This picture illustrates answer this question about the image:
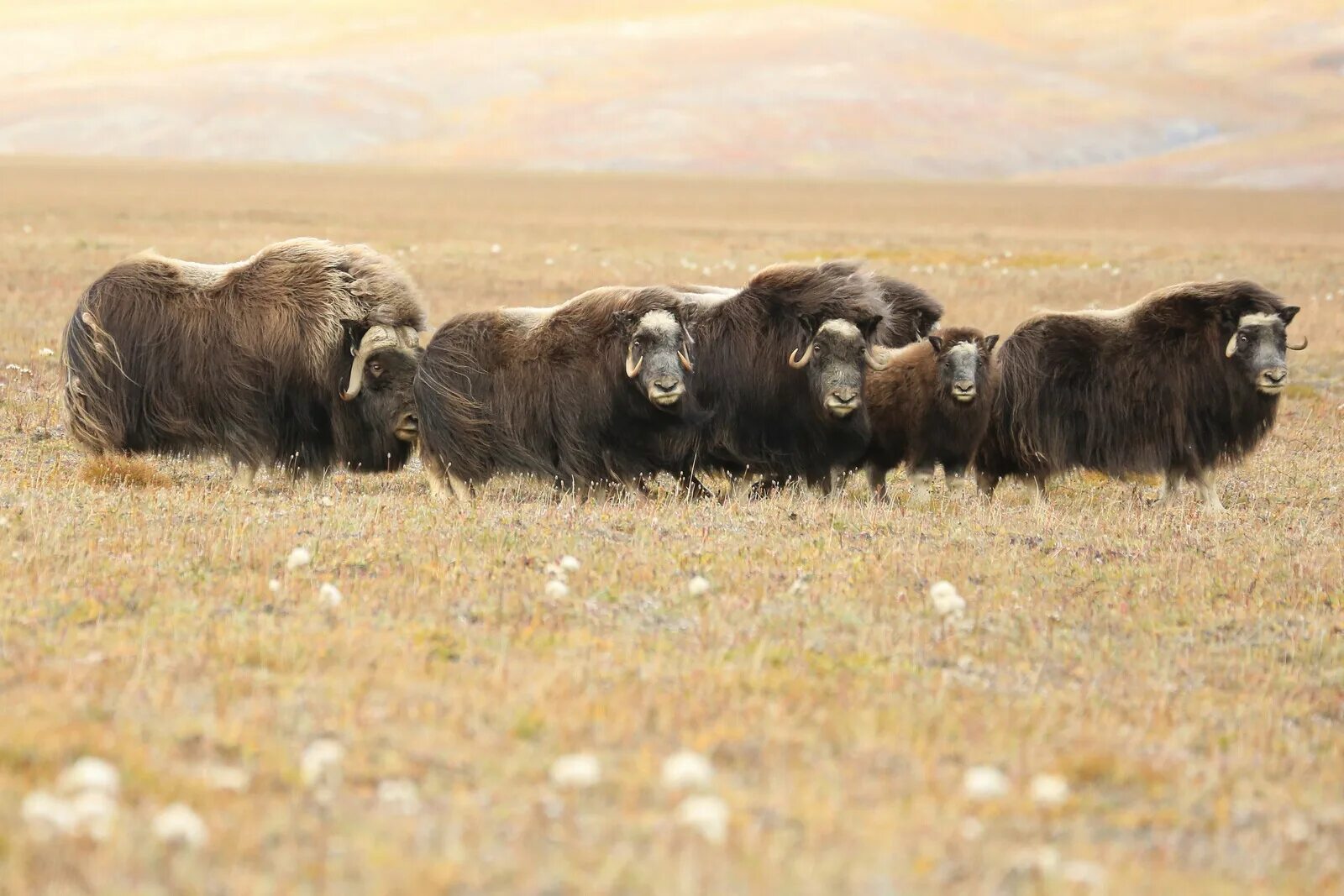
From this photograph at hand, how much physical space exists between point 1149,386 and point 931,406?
1.56 metres

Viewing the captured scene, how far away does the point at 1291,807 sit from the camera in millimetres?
4480

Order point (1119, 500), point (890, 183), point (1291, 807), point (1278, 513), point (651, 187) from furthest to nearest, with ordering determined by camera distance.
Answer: point (890, 183)
point (651, 187)
point (1119, 500)
point (1278, 513)
point (1291, 807)

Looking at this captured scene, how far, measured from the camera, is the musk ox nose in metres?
9.87

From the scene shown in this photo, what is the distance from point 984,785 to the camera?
396cm

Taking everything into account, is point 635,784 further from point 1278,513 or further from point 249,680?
point 1278,513

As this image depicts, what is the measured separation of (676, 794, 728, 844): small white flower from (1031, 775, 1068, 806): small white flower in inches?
34.0

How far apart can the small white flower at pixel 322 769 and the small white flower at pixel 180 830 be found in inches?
15.9

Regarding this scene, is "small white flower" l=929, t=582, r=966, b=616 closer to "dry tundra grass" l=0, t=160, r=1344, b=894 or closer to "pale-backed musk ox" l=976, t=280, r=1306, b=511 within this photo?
"dry tundra grass" l=0, t=160, r=1344, b=894

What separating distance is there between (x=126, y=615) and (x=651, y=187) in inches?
3526

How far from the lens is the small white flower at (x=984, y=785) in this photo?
13.0 feet

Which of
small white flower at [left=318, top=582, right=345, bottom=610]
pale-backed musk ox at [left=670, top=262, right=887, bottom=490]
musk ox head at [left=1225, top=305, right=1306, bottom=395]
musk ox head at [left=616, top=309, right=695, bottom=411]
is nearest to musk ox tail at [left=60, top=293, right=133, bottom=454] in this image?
musk ox head at [left=616, top=309, right=695, bottom=411]

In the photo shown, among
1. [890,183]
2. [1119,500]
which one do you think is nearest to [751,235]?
[1119,500]

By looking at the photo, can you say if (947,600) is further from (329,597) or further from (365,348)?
(365,348)

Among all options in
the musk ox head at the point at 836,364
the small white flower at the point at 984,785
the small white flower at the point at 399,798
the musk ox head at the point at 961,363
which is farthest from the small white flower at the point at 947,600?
the musk ox head at the point at 961,363
